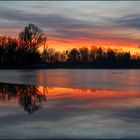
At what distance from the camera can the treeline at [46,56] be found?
112 metres

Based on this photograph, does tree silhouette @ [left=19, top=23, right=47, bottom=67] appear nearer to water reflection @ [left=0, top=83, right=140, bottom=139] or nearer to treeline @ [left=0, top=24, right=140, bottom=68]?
treeline @ [left=0, top=24, right=140, bottom=68]

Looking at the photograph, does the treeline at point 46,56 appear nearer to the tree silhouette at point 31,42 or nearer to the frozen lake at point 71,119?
the tree silhouette at point 31,42

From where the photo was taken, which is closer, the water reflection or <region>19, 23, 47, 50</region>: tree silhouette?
the water reflection

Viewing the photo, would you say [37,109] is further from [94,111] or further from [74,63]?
[74,63]

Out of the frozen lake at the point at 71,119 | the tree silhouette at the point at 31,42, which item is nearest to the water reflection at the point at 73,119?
the frozen lake at the point at 71,119

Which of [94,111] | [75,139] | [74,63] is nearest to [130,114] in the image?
[94,111]

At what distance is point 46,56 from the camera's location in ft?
454

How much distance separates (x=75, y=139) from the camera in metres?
10.2

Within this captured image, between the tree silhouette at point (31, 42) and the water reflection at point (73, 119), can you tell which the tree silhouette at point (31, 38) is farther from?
the water reflection at point (73, 119)

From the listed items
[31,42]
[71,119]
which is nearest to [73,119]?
[71,119]

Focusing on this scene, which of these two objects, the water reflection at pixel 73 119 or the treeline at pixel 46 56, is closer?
the water reflection at pixel 73 119

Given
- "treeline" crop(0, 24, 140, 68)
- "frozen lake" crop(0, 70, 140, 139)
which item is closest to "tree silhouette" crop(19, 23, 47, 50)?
"treeline" crop(0, 24, 140, 68)

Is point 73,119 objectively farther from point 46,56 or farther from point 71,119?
point 46,56

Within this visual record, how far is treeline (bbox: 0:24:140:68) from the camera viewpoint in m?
112
